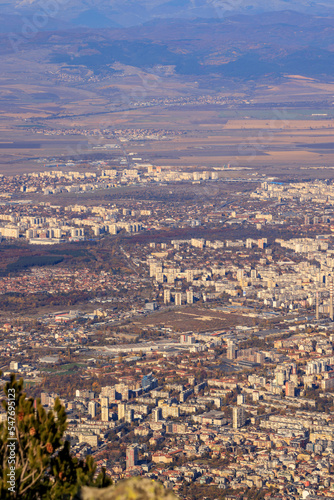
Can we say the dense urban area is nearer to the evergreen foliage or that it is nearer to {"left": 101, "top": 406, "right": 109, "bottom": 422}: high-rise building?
{"left": 101, "top": 406, "right": 109, "bottom": 422}: high-rise building

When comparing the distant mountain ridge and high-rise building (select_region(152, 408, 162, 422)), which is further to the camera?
the distant mountain ridge

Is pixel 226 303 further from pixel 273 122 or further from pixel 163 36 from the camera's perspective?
pixel 163 36

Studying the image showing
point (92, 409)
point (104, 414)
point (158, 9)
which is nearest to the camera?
point (104, 414)

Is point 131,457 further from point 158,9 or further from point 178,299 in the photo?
point 158,9

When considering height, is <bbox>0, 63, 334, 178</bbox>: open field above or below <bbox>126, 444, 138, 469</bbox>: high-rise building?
above

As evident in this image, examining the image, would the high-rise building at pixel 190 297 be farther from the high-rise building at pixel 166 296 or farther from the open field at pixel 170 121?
the open field at pixel 170 121

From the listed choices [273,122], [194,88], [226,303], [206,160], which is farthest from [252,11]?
[226,303]

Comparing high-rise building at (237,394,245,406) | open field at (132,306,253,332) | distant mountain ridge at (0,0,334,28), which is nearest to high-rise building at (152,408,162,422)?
high-rise building at (237,394,245,406)

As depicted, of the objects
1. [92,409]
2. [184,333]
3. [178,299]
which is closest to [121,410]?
[92,409]
